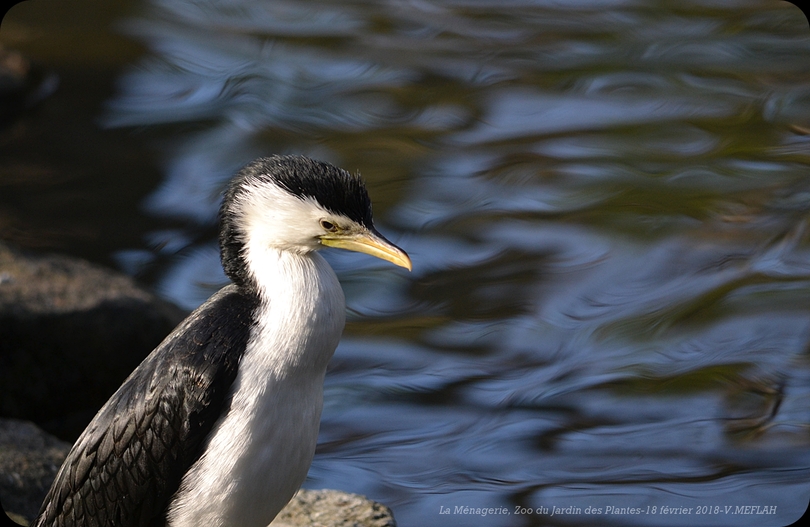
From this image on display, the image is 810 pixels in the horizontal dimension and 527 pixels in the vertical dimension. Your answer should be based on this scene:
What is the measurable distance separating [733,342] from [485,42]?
4.00 meters

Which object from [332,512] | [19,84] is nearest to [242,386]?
[332,512]

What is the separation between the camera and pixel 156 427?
3445 millimetres

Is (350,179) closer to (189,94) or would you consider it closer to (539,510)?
(539,510)

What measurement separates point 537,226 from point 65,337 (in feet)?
11.5

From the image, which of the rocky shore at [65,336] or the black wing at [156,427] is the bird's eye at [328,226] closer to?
the black wing at [156,427]

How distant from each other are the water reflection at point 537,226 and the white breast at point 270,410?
1894mm

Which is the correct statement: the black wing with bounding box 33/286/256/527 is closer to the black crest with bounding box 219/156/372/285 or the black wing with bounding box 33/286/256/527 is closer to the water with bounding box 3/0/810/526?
the black crest with bounding box 219/156/372/285

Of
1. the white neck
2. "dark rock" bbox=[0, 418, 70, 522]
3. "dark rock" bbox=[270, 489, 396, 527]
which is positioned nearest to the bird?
the white neck

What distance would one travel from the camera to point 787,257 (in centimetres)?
684

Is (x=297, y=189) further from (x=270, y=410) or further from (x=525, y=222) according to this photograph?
(x=525, y=222)

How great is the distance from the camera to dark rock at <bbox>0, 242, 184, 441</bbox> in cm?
530

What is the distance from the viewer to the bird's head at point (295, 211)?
135 inches

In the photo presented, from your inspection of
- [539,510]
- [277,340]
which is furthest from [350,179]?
[539,510]

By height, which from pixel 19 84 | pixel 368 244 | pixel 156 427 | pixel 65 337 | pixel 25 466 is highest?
pixel 368 244
